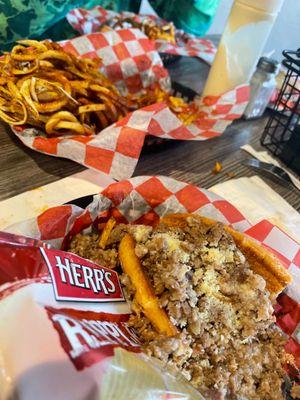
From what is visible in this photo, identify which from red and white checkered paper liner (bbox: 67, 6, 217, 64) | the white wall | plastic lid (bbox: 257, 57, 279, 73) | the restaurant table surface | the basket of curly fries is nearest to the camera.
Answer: the basket of curly fries

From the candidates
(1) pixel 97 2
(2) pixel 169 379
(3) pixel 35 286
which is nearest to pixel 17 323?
(3) pixel 35 286

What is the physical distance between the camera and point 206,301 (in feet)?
2.48

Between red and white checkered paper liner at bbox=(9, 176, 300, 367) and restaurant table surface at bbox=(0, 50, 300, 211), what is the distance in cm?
26

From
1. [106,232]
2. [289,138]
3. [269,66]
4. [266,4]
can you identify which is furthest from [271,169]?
[106,232]

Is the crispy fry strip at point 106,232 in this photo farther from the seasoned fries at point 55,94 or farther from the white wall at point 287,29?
the white wall at point 287,29

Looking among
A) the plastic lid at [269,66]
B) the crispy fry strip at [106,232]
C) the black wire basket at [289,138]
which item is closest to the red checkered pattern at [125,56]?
the plastic lid at [269,66]

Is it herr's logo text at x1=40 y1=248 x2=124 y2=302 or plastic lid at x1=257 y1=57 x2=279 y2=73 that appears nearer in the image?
herr's logo text at x1=40 y1=248 x2=124 y2=302

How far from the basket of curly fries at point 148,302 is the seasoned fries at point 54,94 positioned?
0.43 meters

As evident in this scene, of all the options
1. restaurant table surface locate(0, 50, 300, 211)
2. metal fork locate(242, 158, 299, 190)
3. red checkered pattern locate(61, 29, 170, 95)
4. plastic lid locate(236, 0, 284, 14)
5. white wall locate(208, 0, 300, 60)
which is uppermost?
plastic lid locate(236, 0, 284, 14)

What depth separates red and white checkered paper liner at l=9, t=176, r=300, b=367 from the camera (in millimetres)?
903

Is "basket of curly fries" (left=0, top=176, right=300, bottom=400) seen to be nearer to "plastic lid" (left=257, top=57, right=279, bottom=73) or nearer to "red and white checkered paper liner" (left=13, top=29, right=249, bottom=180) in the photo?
"red and white checkered paper liner" (left=13, top=29, right=249, bottom=180)

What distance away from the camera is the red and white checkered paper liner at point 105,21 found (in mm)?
2082

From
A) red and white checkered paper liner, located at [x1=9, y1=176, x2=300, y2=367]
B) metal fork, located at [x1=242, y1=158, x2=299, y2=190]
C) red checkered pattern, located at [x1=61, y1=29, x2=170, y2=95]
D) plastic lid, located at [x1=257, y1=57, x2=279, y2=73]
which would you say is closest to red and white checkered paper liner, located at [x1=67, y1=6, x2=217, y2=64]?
red checkered pattern, located at [x1=61, y1=29, x2=170, y2=95]

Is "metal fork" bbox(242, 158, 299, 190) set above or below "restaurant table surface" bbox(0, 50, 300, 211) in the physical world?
above
